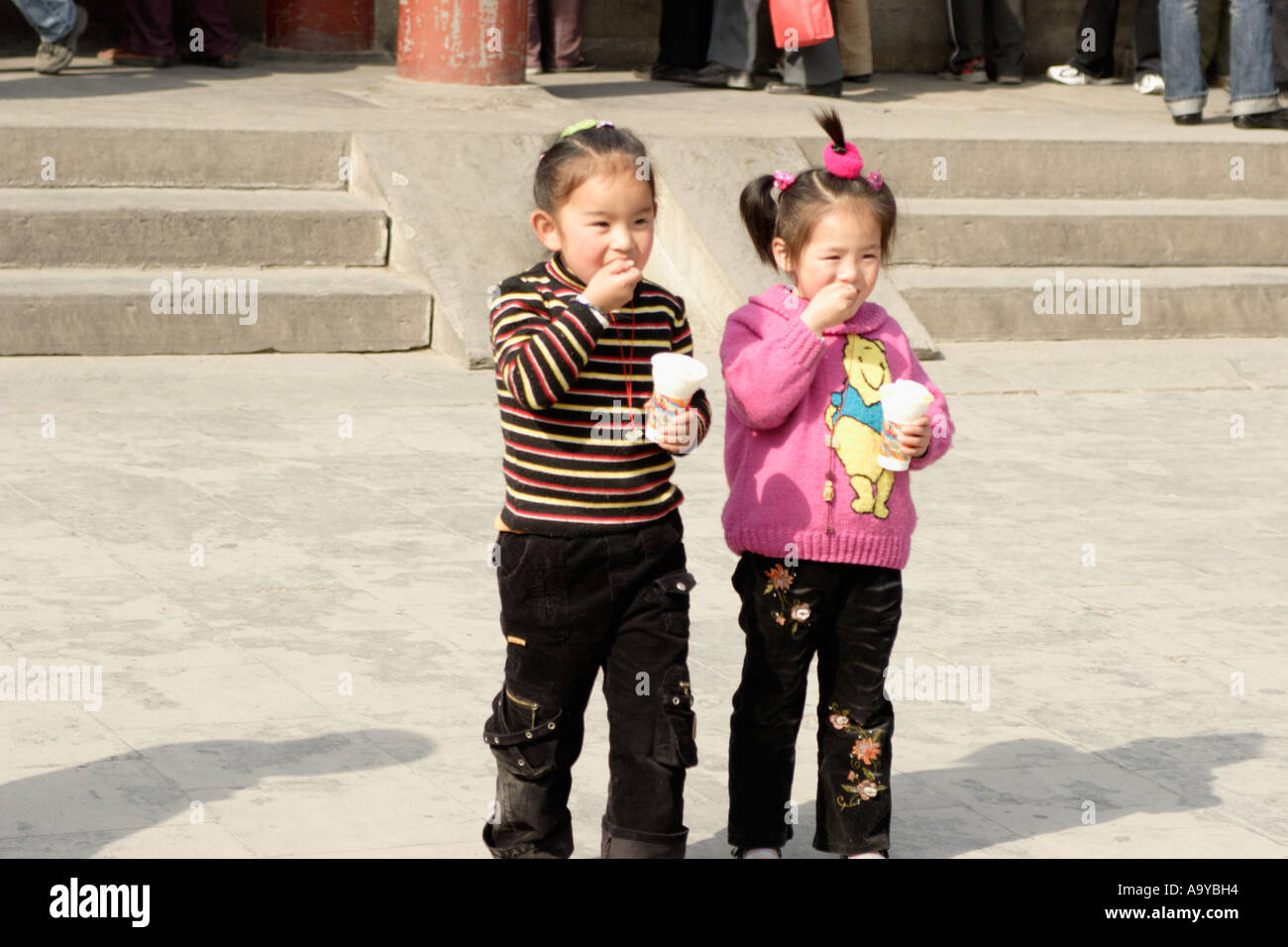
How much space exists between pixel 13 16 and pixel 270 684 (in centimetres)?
799

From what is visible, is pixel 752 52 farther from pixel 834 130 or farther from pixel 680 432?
pixel 680 432

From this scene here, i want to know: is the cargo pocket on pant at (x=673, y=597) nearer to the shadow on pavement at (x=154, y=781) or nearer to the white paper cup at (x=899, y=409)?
the white paper cup at (x=899, y=409)

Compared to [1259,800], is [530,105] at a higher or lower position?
higher

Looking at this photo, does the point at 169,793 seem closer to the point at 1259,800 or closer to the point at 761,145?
the point at 1259,800

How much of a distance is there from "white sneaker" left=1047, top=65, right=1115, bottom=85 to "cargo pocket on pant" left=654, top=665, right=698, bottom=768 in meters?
10.4

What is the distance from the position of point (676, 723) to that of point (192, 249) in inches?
214

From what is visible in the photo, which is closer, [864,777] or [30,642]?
[864,777]

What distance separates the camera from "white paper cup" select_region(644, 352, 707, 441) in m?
3.07

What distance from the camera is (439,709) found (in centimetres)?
423

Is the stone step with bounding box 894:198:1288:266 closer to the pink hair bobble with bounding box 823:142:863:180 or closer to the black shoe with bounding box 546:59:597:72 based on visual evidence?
the black shoe with bounding box 546:59:597:72

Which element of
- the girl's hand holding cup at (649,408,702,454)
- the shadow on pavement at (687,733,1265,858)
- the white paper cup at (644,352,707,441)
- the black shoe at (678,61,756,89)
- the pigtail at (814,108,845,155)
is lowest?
the shadow on pavement at (687,733,1265,858)

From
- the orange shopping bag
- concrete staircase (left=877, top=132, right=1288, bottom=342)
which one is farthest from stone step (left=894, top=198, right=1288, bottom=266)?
the orange shopping bag

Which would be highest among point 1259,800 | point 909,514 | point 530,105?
point 530,105

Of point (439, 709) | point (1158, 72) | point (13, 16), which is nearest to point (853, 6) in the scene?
point (1158, 72)
